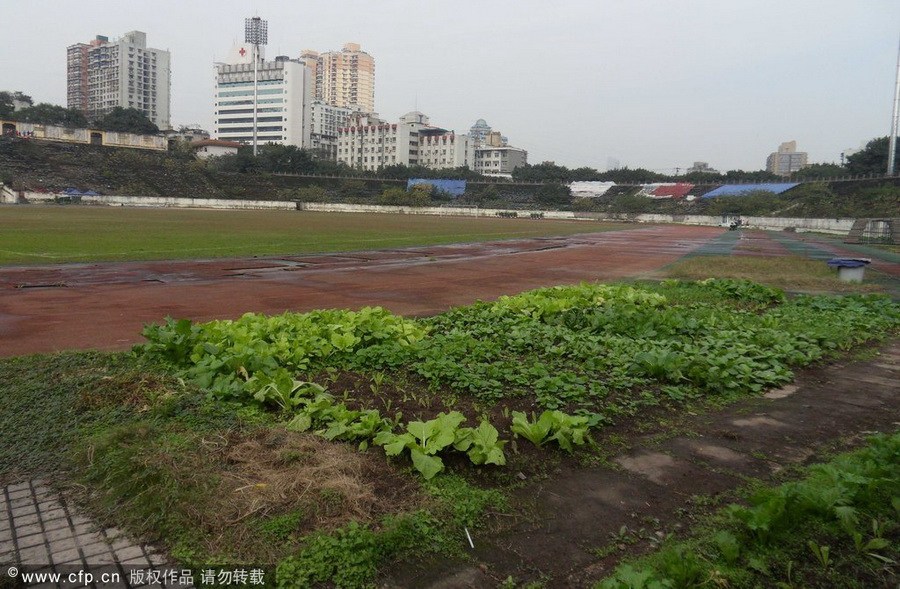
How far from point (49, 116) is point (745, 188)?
11365 centimetres

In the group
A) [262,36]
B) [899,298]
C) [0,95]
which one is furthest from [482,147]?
[899,298]

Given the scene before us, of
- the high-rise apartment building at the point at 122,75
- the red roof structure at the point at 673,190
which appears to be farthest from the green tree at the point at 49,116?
the red roof structure at the point at 673,190

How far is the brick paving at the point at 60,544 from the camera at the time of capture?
2.98 metres

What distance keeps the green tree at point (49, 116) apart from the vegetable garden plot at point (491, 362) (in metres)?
119

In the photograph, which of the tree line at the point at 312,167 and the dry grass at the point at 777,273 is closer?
the dry grass at the point at 777,273

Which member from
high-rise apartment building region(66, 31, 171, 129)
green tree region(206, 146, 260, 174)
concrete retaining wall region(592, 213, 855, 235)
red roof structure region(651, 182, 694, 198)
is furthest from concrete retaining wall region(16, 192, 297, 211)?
high-rise apartment building region(66, 31, 171, 129)

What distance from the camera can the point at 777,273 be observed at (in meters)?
18.1

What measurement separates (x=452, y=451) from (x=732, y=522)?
1707mm

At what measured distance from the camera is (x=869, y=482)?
3486 millimetres

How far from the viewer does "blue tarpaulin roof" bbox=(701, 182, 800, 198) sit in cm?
9021

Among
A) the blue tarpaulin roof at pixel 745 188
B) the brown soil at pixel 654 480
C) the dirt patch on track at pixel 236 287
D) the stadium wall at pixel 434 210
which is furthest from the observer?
the blue tarpaulin roof at pixel 745 188

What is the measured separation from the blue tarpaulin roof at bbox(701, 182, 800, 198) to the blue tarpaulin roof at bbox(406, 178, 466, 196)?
4042 cm

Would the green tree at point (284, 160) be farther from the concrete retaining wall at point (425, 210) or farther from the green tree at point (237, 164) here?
the concrete retaining wall at point (425, 210)

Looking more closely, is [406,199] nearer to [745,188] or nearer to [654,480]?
[745,188]
